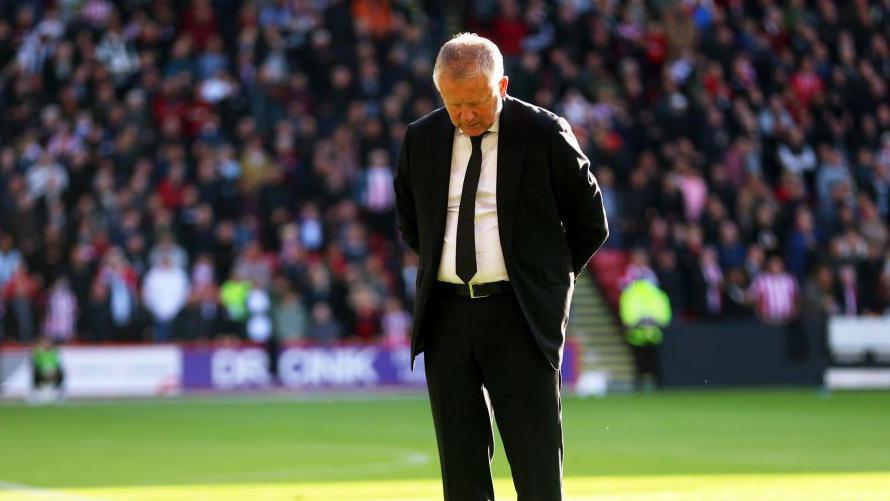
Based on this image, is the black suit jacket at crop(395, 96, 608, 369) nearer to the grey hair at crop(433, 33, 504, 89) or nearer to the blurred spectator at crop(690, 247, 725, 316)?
the grey hair at crop(433, 33, 504, 89)

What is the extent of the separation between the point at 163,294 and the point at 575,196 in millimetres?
18350

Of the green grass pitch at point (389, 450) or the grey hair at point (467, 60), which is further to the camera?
the green grass pitch at point (389, 450)

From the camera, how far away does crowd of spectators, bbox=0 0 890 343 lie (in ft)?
78.1

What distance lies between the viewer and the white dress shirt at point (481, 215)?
5.70 m

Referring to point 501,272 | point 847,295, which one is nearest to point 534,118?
point 501,272

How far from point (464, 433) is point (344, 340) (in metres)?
18.5

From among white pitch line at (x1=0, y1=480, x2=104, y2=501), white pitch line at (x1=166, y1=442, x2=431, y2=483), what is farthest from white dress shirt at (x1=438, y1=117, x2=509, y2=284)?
white pitch line at (x1=166, y1=442, x2=431, y2=483)

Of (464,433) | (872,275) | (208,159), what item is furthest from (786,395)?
(464,433)

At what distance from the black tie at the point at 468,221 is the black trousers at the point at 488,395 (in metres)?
0.13

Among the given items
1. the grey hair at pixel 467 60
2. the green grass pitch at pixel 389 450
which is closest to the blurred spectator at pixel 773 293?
the green grass pitch at pixel 389 450

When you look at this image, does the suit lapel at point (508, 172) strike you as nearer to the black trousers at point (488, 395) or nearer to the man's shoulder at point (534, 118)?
the man's shoulder at point (534, 118)

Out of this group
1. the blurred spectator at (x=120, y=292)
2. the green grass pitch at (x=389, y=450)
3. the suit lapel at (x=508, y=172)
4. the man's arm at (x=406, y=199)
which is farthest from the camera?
the blurred spectator at (x=120, y=292)

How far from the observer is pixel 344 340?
2430cm

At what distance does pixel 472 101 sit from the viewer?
5.55 meters
